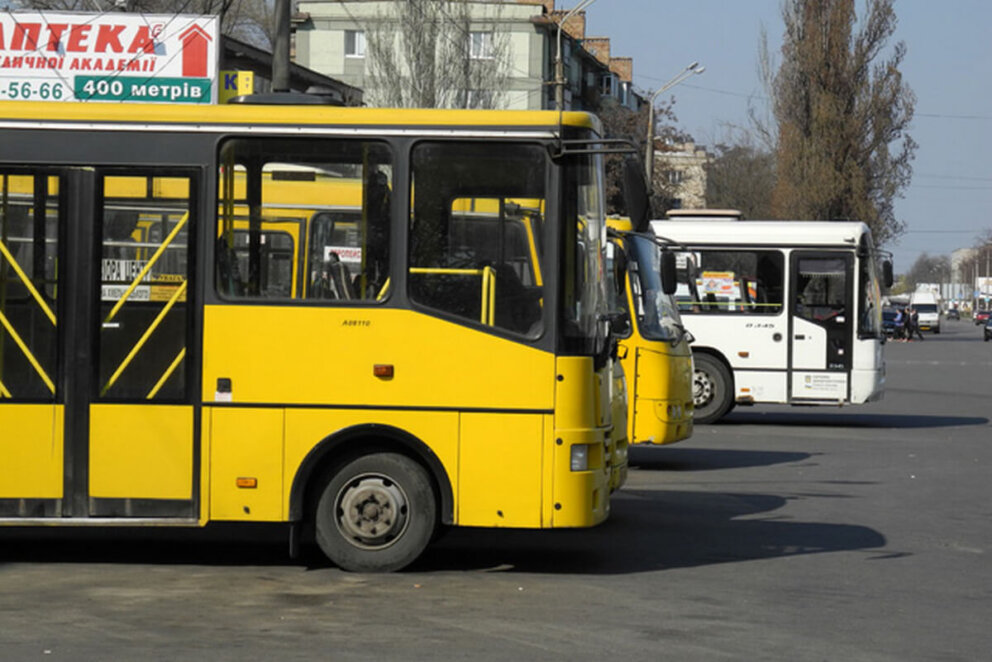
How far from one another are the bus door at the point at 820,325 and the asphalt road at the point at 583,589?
672cm

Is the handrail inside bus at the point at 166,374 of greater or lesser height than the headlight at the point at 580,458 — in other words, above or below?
above

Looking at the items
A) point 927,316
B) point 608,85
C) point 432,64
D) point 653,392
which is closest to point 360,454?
point 653,392

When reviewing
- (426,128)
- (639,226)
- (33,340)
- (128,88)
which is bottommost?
(33,340)

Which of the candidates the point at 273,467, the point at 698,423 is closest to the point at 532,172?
the point at 273,467

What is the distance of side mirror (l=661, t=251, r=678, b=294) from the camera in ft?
54.0

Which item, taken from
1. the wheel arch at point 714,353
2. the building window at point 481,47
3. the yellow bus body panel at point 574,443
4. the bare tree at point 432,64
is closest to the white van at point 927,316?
the building window at point 481,47

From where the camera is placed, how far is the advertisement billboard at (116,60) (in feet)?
74.2

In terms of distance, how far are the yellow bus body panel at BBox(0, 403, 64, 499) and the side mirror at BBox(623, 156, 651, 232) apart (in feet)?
12.1

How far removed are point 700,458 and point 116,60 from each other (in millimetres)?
10404

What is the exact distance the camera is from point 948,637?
8391 millimetres

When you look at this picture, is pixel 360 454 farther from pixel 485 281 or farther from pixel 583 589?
pixel 583 589

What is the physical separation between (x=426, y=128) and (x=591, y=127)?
101 cm

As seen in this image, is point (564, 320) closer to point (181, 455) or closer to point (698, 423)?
point (181, 455)

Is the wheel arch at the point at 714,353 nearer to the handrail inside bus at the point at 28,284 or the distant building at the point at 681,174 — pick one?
the handrail inside bus at the point at 28,284
